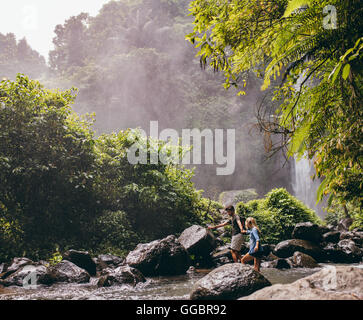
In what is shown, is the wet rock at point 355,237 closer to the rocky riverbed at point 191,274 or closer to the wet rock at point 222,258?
the rocky riverbed at point 191,274

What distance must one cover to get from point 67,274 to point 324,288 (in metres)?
5.87

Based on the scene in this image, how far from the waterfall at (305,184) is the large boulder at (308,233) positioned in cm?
1839

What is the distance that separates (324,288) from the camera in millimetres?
3896

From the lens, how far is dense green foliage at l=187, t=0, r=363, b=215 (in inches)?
157

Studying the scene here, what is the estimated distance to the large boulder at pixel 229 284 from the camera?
5008mm

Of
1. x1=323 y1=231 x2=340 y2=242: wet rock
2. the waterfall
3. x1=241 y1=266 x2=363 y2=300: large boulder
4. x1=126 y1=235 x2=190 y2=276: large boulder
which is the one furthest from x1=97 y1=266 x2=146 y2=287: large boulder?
the waterfall

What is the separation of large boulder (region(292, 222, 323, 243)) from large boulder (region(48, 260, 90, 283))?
8.27 metres

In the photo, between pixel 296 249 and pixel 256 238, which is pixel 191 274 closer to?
pixel 256 238

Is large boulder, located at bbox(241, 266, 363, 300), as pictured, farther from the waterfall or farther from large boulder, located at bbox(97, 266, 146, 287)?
the waterfall

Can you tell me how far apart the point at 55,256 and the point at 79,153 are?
11.8 ft

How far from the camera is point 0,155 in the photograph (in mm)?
9164

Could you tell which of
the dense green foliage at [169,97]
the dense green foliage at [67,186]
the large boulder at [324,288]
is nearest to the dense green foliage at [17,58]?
the dense green foliage at [169,97]
